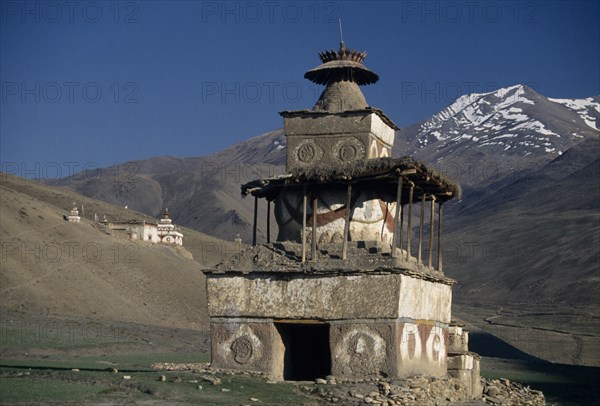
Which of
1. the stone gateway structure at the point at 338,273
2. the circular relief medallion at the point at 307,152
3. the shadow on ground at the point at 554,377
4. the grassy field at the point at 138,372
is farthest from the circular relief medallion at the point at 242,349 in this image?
the shadow on ground at the point at 554,377

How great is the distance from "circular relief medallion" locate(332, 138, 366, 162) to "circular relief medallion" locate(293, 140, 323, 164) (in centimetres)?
49

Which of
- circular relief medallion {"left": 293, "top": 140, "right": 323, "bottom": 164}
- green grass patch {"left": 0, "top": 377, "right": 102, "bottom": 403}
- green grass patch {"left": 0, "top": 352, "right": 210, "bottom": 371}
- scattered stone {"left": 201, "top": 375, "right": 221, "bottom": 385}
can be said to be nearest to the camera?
green grass patch {"left": 0, "top": 377, "right": 102, "bottom": 403}

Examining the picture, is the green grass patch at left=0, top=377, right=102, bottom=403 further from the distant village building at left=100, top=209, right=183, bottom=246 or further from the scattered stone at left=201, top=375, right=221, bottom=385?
the distant village building at left=100, top=209, right=183, bottom=246

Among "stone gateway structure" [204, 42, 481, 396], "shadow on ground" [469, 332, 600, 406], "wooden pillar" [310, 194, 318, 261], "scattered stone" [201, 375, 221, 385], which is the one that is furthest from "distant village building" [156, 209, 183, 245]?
"scattered stone" [201, 375, 221, 385]

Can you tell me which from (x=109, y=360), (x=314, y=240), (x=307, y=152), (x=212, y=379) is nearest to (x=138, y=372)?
(x=212, y=379)

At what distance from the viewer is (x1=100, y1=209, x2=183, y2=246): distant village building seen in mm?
74375

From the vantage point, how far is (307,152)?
2805 centimetres

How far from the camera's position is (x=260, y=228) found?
407 ft

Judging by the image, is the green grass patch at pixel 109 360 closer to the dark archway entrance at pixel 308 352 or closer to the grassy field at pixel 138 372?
the grassy field at pixel 138 372

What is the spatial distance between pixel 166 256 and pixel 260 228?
55.1m

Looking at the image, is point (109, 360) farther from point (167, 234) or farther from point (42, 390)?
point (167, 234)

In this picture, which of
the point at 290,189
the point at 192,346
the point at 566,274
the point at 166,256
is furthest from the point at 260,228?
the point at 290,189

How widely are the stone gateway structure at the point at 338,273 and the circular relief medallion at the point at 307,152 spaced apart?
3 cm

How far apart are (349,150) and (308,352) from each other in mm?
5801
